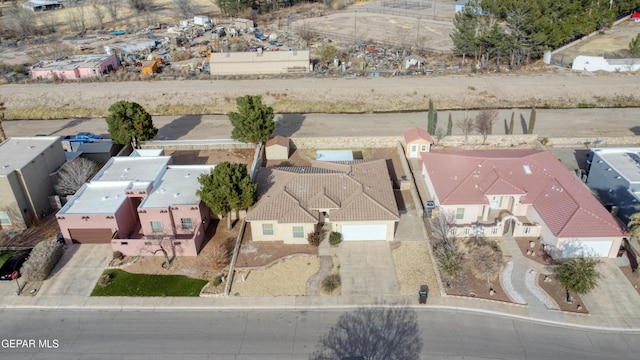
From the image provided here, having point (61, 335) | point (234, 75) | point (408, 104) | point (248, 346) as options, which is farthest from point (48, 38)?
point (248, 346)

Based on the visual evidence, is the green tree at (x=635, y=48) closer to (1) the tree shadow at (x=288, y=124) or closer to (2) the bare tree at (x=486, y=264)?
(1) the tree shadow at (x=288, y=124)

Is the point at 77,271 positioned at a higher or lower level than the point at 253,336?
higher

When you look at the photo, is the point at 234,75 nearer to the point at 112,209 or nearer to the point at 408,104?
the point at 408,104

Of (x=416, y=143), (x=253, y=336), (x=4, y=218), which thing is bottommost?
(x=253, y=336)

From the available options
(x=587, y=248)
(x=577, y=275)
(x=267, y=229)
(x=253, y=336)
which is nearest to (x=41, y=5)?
(x=267, y=229)

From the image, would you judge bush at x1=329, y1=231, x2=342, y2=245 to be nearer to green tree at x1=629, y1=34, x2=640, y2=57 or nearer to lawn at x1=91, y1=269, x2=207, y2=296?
lawn at x1=91, y1=269, x2=207, y2=296

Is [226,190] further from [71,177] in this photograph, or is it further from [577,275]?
[577,275]

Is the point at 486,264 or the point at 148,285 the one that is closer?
the point at 486,264
